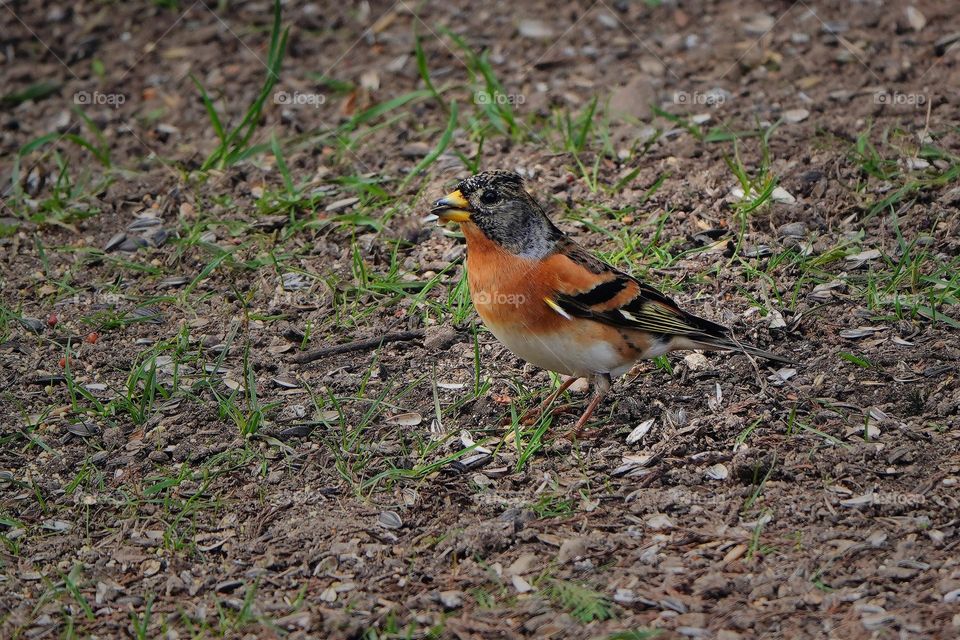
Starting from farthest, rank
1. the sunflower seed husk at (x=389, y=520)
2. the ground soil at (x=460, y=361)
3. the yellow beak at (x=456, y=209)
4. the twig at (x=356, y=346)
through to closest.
→ the twig at (x=356, y=346)
the yellow beak at (x=456, y=209)
the sunflower seed husk at (x=389, y=520)
the ground soil at (x=460, y=361)

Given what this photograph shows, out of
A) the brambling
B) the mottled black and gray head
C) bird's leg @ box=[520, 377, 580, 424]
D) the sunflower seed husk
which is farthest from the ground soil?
the mottled black and gray head

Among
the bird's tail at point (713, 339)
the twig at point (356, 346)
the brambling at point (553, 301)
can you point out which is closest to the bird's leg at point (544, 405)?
the brambling at point (553, 301)

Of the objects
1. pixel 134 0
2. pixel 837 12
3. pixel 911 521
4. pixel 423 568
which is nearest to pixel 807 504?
pixel 911 521

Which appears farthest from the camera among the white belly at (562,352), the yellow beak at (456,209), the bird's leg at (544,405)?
the bird's leg at (544,405)

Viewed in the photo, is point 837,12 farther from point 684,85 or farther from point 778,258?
point 778,258

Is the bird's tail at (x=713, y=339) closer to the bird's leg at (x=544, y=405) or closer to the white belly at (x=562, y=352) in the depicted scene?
the white belly at (x=562, y=352)

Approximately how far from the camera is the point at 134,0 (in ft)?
23.9

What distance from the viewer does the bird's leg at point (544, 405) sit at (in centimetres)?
427

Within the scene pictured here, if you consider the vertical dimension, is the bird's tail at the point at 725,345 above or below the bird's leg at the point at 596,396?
above

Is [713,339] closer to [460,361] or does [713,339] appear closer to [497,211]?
[497,211]

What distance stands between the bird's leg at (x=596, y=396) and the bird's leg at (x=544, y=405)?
0.14 m

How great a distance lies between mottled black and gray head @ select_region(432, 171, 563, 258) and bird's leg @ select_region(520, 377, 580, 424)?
0.54 metres

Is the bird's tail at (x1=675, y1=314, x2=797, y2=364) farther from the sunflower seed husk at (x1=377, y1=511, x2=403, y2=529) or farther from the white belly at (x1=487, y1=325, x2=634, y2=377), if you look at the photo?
the sunflower seed husk at (x1=377, y1=511, x2=403, y2=529)

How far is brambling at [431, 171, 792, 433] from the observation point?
4.02m
